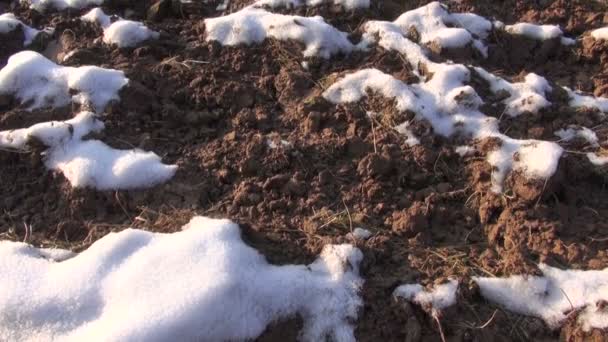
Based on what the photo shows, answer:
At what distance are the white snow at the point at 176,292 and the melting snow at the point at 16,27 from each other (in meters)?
1.86

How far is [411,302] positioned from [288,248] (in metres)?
0.57

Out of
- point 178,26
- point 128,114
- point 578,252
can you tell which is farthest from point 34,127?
point 578,252

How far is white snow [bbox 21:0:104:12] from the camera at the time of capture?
13.0 feet

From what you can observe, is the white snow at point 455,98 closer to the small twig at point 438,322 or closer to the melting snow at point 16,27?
the small twig at point 438,322

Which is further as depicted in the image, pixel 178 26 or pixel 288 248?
pixel 178 26

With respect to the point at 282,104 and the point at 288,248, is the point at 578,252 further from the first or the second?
the point at 282,104

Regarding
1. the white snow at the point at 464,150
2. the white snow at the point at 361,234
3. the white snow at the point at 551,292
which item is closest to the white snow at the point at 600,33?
the white snow at the point at 464,150

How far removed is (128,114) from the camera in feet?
10.7

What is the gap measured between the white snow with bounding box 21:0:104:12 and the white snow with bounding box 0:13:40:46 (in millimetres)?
194

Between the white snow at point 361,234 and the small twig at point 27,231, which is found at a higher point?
the white snow at point 361,234

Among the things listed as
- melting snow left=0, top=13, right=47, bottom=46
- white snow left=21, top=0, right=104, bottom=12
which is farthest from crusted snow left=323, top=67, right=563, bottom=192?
melting snow left=0, top=13, right=47, bottom=46

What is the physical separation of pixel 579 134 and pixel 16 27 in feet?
11.3

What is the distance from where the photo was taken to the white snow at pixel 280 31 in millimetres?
3588

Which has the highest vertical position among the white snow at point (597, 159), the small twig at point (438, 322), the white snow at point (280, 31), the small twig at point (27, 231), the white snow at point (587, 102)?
the white snow at point (280, 31)
